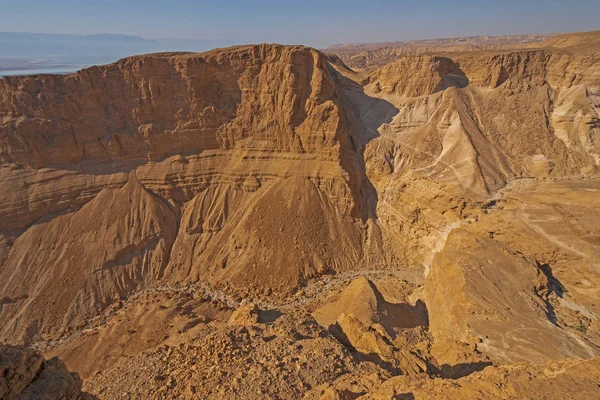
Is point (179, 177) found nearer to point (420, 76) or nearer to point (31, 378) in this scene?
point (31, 378)

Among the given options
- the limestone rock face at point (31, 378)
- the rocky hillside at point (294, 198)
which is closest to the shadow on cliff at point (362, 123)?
the rocky hillside at point (294, 198)

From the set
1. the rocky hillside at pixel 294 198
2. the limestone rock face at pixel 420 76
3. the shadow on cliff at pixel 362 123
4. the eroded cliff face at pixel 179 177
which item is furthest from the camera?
the limestone rock face at pixel 420 76

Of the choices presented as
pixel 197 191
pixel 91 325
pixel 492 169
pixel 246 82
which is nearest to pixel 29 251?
pixel 91 325

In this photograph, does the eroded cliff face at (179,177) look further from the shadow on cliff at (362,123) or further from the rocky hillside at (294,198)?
the shadow on cliff at (362,123)

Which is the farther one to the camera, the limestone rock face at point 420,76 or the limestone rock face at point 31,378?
the limestone rock face at point 420,76

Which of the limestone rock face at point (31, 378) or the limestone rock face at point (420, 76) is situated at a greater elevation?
the limestone rock face at point (420, 76)

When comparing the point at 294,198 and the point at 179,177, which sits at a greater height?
the point at 179,177

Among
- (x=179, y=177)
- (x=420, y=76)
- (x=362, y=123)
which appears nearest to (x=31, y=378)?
(x=179, y=177)

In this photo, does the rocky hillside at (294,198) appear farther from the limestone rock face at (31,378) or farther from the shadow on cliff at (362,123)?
the limestone rock face at (31,378)

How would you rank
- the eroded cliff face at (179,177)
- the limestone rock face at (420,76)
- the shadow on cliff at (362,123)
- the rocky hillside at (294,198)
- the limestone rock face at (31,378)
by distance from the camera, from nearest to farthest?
1. the limestone rock face at (31,378)
2. the rocky hillside at (294,198)
3. the eroded cliff face at (179,177)
4. the shadow on cliff at (362,123)
5. the limestone rock face at (420,76)
